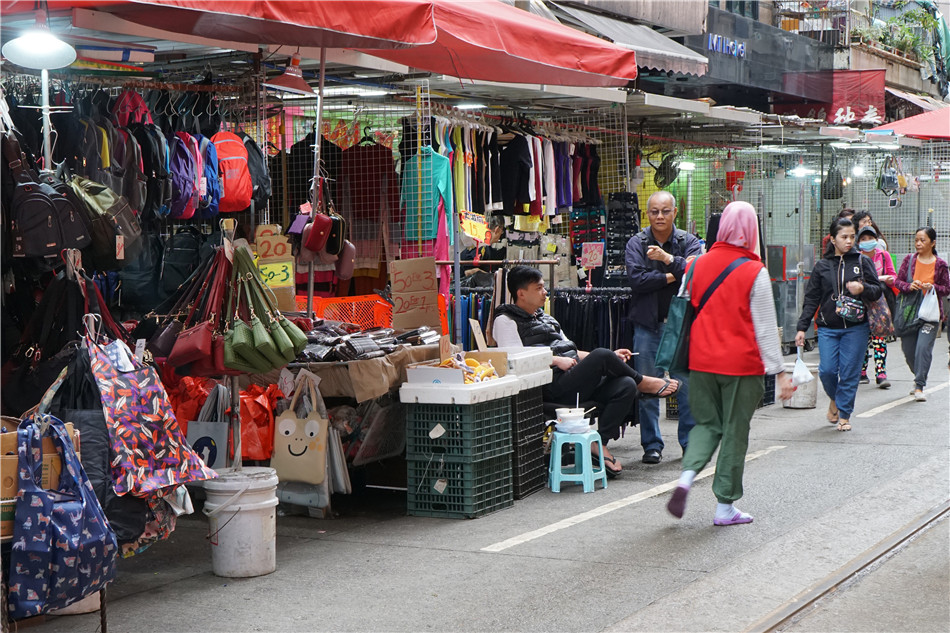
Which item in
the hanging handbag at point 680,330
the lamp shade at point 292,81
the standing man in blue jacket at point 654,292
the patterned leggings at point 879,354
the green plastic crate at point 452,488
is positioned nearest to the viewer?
the hanging handbag at point 680,330

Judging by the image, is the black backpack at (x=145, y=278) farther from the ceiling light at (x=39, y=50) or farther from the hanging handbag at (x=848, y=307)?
the hanging handbag at (x=848, y=307)

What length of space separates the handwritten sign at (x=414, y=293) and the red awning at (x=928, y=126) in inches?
153

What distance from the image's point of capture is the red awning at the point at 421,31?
5914 millimetres

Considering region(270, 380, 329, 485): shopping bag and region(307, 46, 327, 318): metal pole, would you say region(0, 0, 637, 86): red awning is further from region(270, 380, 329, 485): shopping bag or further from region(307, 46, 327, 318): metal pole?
region(270, 380, 329, 485): shopping bag

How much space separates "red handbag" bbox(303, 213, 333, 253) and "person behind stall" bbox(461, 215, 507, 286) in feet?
13.6

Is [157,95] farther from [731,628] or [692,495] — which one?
[731,628]

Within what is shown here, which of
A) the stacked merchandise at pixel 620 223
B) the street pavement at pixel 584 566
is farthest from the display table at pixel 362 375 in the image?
the stacked merchandise at pixel 620 223

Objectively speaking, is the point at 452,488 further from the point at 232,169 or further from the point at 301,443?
the point at 232,169

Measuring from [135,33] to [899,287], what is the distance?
374 inches

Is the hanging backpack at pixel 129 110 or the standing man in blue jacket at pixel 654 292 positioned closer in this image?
the hanging backpack at pixel 129 110

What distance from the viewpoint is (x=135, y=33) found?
22.2 ft

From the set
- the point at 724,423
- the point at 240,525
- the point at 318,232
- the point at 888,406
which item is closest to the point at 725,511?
the point at 724,423

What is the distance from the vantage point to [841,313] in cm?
1120

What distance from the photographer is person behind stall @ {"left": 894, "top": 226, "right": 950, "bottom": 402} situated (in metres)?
13.0
